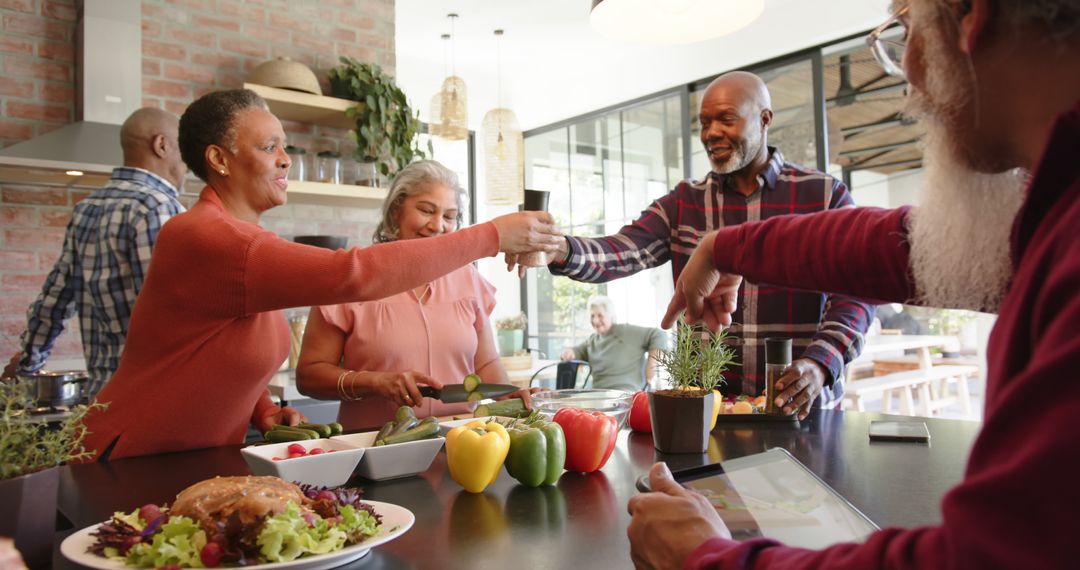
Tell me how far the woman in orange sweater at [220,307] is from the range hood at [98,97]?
219 centimetres

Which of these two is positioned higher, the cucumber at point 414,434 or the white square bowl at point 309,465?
the cucumber at point 414,434

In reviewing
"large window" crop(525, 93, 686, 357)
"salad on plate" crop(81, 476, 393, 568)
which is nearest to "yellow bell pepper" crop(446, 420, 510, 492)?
"salad on plate" crop(81, 476, 393, 568)

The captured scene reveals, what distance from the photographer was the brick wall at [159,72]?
12.4ft

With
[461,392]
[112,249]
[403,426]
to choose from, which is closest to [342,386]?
[461,392]

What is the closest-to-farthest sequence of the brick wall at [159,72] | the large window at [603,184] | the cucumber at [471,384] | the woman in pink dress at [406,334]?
the cucumber at [471,384] < the woman in pink dress at [406,334] < the brick wall at [159,72] < the large window at [603,184]

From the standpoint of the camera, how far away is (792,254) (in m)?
1.16

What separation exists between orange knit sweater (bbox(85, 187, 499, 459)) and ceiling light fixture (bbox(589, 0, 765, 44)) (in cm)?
76

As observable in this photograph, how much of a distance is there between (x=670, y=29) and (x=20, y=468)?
183 centimetres

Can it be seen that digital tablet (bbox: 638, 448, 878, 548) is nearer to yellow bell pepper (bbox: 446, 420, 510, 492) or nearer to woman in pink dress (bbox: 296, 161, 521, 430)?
yellow bell pepper (bbox: 446, 420, 510, 492)

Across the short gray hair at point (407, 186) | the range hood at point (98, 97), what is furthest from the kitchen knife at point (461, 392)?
the range hood at point (98, 97)

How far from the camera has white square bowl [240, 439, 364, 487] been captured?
1.17 meters

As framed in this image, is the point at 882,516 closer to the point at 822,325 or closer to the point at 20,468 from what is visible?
the point at 20,468

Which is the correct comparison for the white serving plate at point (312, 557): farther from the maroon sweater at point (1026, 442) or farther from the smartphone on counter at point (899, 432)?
the smartphone on counter at point (899, 432)

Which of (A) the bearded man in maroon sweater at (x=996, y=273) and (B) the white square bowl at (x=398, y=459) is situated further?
(B) the white square bowl at (x=398, y=459)
